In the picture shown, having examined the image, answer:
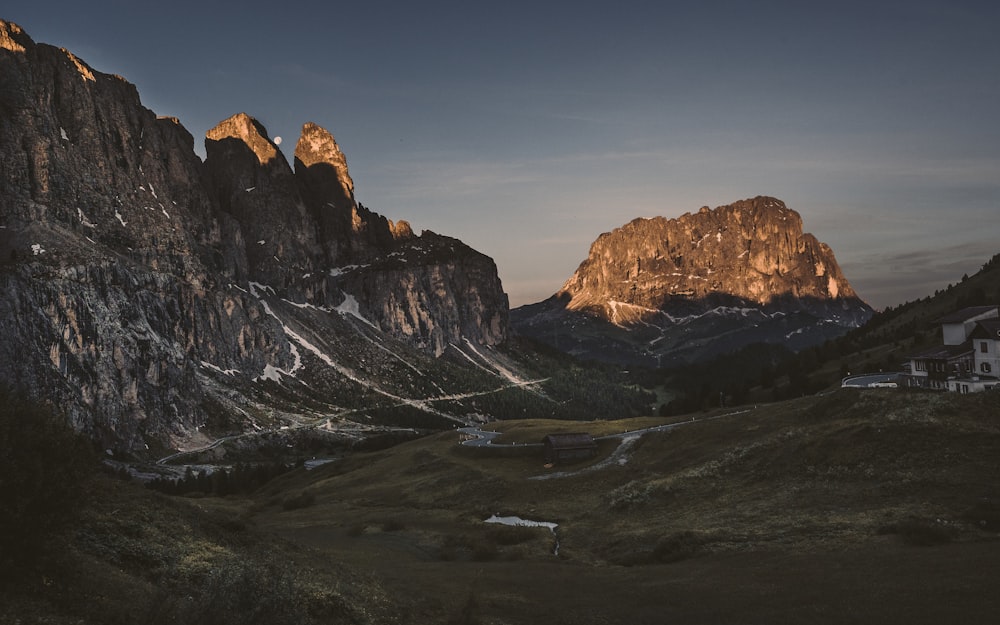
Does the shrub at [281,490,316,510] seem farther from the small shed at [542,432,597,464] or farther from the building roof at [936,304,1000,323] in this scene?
the building roof at [936,304,1000,323]

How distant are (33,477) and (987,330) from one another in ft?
302

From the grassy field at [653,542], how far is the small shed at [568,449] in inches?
436

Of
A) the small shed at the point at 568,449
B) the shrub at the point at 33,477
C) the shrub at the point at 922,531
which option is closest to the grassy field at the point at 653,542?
the shrub at the point at 922,531

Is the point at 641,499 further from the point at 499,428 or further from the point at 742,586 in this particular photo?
the point at 499,428

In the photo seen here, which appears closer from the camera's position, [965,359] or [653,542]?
[653,542]

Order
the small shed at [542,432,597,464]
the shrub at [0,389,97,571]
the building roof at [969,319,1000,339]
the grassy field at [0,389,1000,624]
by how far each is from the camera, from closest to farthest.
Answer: the shrub at [0,389,97,571] → the grassy field at [0,389,1000,624] → the building roof at [969,319,1000,339] → the small shed at [542,432,597,464]

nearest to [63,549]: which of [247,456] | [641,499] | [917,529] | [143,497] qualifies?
[143,497]

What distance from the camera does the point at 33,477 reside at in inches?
939

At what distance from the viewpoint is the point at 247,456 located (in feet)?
650

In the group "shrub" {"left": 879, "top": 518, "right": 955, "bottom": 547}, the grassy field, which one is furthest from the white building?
"shrub" {"left": 879, "top": 518, "right": 955, "bottom": 547}

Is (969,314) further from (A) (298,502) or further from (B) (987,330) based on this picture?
(A) (298,502)

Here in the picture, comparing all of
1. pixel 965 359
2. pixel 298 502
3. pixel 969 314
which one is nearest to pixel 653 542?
pixel 965 359

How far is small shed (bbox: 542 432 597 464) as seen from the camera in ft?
314

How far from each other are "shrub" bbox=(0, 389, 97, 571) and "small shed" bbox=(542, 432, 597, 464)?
2966 inches
